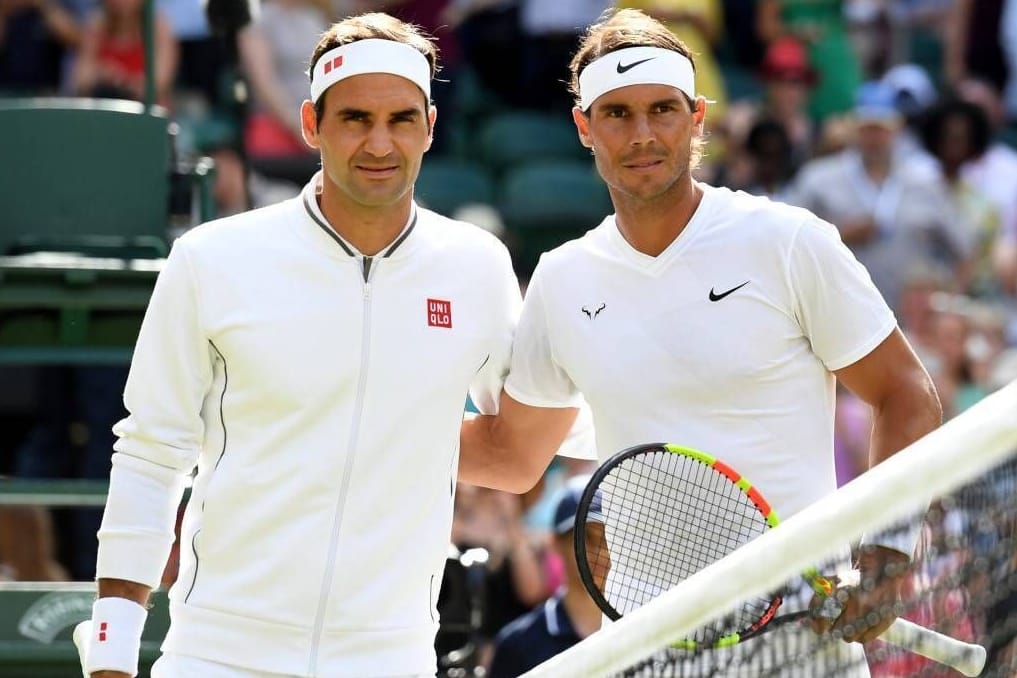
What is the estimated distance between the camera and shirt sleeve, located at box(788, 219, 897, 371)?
404 cm

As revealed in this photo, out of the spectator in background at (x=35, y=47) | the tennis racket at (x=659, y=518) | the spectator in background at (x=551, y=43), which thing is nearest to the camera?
the tennis racket at (x=659, y=518)

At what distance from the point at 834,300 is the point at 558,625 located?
2391 mm

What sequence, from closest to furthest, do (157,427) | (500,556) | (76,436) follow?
(157,427), (76,436), (500,556)

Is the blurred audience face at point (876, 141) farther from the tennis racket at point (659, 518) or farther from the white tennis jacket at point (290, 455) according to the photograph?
the white tennis jacket at point (290, 455)

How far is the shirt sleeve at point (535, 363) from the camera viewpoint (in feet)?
14.2

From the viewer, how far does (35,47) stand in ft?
33.6

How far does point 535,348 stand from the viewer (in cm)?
432

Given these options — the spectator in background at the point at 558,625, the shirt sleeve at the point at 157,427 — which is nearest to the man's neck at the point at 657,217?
the shirt sleeve at the point at 157,427

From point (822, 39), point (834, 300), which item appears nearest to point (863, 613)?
point (834, 300)

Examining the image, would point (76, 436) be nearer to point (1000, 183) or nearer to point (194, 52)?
point (194, 52)

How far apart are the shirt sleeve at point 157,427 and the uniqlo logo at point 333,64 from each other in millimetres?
502

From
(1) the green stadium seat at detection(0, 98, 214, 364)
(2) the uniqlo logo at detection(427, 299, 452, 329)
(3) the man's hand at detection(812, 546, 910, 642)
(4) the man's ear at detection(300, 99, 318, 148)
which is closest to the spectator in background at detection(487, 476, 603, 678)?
(1) the green stadium seat at detection(0, 98, 214, 364)

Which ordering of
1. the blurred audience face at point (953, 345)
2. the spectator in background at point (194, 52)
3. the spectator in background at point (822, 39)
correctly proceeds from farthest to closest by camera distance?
the spectator in background at point (822, 39)
the spectator in background at point (194, 52)
the blurred audience face at point (953, 345)

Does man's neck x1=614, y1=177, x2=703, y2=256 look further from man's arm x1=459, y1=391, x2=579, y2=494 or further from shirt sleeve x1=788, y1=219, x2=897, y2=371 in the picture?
man's arm x1=459, y1=391, x2=579, y2=494
